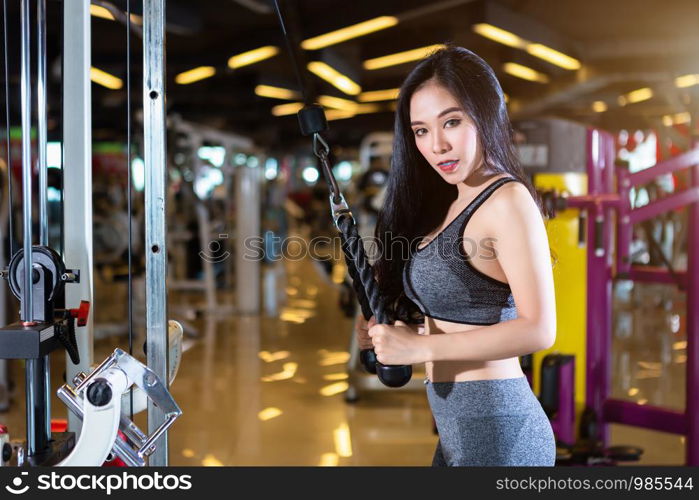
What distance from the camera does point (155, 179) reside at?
144 centimetres

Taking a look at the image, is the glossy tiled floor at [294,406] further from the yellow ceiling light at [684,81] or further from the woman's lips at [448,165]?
the yellow ceiling light at [684,81]

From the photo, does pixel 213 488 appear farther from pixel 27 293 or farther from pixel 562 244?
pixel 562 244

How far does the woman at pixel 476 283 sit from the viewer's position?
122cm

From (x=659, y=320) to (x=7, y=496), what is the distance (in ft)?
22.9

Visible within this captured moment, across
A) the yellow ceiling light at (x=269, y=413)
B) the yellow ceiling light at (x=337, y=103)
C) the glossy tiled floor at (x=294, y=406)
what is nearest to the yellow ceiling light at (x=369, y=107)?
the yellow ceiling light at (x=337, y=103)

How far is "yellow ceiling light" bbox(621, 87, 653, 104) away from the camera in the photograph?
12736 millimetres

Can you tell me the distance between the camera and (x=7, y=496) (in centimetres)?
121

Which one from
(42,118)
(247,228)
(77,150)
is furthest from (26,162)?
(247,228)

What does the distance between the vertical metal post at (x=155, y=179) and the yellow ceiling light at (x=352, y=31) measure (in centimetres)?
656

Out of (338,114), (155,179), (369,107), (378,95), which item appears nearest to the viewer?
(155,179)

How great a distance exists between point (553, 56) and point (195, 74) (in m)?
5.10

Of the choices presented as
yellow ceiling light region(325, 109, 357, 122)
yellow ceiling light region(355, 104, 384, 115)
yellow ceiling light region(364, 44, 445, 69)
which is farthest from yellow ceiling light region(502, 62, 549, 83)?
yellow ceiling light region(325, 109, 357, 122)

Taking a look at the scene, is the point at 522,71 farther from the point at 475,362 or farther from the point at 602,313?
the point at 475,362

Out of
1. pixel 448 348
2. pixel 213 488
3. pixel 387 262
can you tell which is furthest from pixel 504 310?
pixel 213 488
